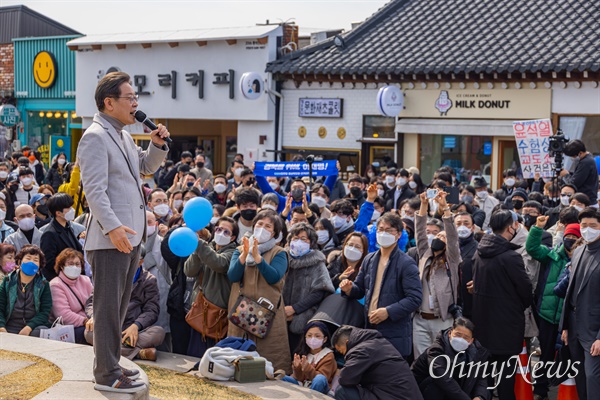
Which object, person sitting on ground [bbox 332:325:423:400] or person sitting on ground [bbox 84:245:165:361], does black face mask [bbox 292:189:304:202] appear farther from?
person sitting on ground [bbox 332:325:423:400]

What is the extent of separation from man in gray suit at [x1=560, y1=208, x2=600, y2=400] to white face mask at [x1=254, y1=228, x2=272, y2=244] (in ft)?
9.20

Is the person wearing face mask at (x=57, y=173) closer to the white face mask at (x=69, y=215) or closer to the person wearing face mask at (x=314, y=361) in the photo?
the white face mask at (x=69, y=215)

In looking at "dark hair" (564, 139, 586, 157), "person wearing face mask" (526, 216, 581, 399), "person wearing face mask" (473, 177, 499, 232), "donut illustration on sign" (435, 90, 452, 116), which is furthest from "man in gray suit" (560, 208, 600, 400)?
"donut illustration on sign" (435, 90, 452, 116)

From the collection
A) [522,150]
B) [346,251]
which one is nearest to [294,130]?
[522,150]

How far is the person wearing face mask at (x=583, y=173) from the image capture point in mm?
12547

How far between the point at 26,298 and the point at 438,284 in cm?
395

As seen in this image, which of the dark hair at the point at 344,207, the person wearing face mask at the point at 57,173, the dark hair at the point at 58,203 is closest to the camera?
the dark hair at the point at 58,203

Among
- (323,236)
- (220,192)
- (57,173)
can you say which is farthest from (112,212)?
(57,173)

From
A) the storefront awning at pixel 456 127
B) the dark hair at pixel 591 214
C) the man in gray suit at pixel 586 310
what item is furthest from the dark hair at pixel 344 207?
the storefront awning at pixel 456 127

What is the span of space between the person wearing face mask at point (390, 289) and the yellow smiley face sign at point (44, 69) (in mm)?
23719

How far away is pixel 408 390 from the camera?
24.0 feet

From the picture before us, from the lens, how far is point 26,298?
27.6 feet

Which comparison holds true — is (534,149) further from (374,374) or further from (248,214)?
(374,374)

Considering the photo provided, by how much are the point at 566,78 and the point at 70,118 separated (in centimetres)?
1746
